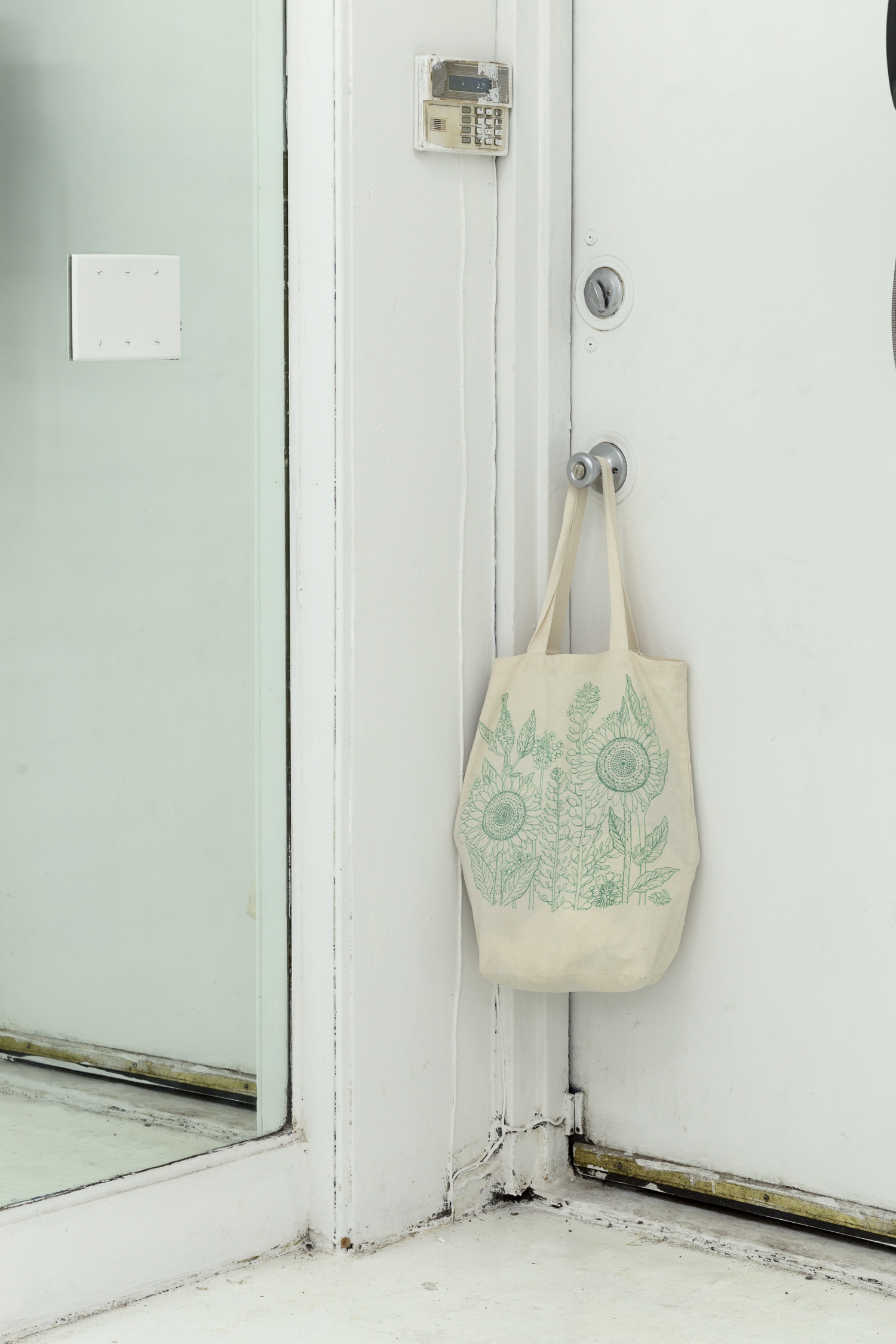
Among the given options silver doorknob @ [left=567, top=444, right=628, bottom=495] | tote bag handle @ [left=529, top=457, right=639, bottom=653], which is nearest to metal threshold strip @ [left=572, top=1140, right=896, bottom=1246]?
tote bag handle @ [left=529, top=457, right=639, bottom=653]

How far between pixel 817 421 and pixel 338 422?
0.53 metres

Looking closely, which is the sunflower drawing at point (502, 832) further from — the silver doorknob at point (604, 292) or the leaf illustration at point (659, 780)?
the silver doorknob at point (604, 292)

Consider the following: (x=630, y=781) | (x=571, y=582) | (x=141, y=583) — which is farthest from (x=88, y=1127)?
(x=571, y=582)

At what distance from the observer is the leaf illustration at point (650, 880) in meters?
1.70

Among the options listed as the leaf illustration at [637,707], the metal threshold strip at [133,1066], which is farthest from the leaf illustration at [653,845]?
the metal threshold strip at [133,1066]

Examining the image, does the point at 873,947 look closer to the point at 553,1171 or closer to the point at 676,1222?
the point at 676,1222

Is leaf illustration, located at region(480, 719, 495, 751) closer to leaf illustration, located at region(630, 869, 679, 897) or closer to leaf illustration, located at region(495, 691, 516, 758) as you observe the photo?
leaf illustration, located at region(495, 691, 516, 758)

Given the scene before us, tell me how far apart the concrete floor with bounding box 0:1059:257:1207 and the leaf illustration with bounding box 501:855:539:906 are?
15.0 inches

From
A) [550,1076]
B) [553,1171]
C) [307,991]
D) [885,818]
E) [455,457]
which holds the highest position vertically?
[455,457]

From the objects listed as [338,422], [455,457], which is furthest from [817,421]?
[338,422]

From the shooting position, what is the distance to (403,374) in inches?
67.4

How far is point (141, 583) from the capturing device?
1679mm

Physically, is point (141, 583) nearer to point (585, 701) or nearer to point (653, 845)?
point (585, 701)

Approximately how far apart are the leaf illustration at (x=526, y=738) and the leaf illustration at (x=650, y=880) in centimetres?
19
